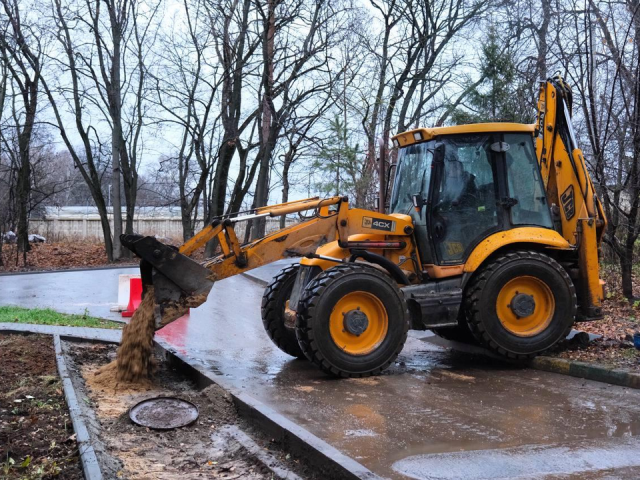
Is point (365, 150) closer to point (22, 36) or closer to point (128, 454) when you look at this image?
point (22, 36)

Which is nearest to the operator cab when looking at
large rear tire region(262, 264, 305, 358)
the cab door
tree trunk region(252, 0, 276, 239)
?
the cab door

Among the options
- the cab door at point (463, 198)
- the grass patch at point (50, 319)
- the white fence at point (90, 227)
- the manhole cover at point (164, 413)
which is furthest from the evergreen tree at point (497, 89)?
the white fence at point (90, 227)

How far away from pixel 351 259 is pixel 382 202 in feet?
5.32

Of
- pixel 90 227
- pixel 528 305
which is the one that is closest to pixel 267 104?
pixel 528 305

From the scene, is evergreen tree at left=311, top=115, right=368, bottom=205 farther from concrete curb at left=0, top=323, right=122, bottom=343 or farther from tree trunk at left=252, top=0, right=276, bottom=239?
concrete curb at left=0, top=323, right=122, bottom=343

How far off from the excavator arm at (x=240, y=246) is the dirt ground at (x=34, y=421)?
59.6 inches

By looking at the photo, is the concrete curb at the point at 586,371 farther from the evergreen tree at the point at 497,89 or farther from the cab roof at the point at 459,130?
the evergreen tree at the point at 497,89

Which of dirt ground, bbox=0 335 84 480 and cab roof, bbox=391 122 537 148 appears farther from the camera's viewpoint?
cab roof, bbox=391 122 537 148

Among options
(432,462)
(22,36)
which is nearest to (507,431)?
(432,462)

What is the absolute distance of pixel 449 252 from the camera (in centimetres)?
885

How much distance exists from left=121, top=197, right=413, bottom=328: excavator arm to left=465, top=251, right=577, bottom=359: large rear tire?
3.89 ft

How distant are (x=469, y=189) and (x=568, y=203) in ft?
4.86

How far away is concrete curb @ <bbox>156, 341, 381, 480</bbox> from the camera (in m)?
4.65

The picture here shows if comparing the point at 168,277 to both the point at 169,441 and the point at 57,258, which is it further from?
the point at 57,258
